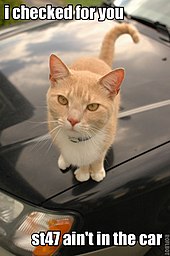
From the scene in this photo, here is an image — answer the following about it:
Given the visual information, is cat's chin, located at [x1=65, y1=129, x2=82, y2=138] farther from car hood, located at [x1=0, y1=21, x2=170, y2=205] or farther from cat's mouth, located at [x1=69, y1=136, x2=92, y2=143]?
car hood, located at [x1=0, y1=21, x2=170, y2=205]

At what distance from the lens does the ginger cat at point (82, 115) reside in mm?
1505

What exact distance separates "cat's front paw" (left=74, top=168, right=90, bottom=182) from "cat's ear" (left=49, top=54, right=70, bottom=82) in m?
0.41

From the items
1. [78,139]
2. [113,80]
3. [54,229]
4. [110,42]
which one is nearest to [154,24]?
[110,42]

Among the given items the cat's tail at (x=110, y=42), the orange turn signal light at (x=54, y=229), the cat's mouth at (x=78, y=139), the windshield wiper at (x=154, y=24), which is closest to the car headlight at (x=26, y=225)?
the orange turn signal light at (x=54, y=229)

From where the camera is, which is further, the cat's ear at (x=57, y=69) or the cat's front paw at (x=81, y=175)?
the cat's front paw at (x=81, y=175)

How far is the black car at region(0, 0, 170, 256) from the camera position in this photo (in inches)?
64.1

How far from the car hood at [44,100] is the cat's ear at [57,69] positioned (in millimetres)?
316

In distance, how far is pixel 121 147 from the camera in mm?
1812

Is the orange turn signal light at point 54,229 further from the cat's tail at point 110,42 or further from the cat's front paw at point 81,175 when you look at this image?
the cat's tail at point 110,42

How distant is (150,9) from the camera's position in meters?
2.80

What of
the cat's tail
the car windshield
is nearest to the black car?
the cat's tail

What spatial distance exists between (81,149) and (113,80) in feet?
1.05

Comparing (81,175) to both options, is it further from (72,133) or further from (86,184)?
(72,133)

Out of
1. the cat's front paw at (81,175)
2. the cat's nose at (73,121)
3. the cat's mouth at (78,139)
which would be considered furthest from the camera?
the cat's front paw at (81,175)
